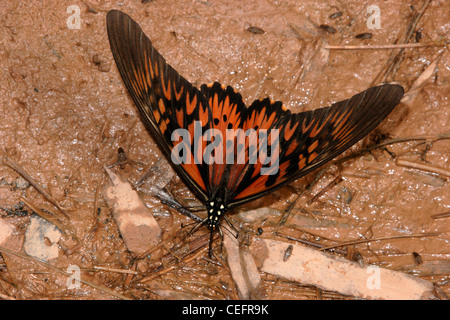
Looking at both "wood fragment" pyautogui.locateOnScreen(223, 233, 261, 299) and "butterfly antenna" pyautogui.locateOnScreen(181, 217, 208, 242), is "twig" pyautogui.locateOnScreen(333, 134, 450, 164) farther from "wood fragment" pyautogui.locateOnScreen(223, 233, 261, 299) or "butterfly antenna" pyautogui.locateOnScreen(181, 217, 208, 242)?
"butterfly antenna" pyautogui.locateOnScreen(181, 217, 208, 242)

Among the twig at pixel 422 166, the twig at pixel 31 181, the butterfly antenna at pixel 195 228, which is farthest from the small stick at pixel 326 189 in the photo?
the twig at pixel 31 181

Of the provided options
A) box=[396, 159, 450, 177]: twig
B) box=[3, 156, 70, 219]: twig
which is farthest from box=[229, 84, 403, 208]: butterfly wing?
box=[3, 156, 70, 219]: twig

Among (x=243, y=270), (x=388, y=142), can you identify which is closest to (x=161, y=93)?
(x=243, y=270)

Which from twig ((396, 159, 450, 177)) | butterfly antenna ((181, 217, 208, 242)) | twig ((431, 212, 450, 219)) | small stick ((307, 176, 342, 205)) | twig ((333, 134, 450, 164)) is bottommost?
butterfly antenna ((181, 217, 208, 242))

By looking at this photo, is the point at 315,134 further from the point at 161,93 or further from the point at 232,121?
the point at 161,93

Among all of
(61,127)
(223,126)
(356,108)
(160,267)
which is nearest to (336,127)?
(356,108)

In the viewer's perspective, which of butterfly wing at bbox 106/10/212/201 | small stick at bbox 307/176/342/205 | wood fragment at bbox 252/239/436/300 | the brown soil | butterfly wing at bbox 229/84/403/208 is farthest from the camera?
small stick at bbox 307/176/342/205

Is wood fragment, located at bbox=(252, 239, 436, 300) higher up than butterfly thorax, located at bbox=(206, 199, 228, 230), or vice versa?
butterfly thorax, located at bbox=(206, 199, 228, 230)
